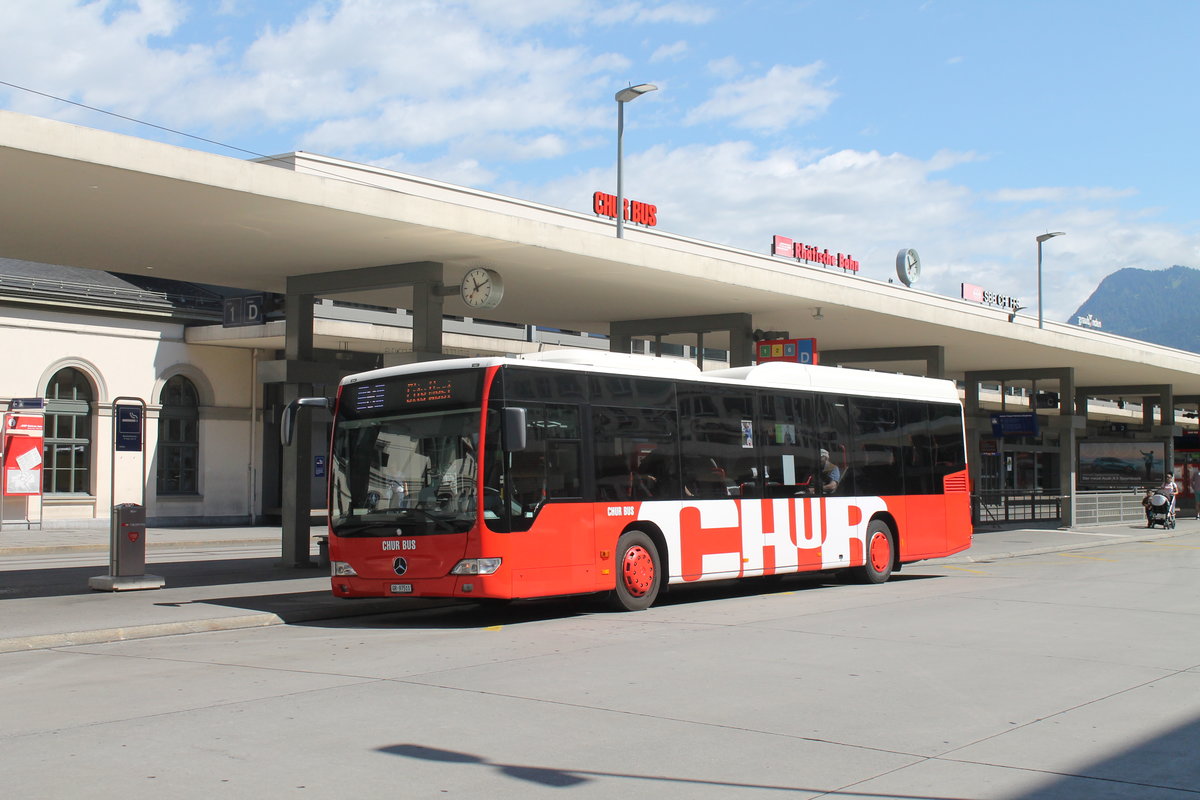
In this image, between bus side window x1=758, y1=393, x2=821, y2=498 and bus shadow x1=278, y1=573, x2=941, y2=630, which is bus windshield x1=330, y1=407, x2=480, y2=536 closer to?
bus shadow x1=278, y1=573, x2=941, y2=630

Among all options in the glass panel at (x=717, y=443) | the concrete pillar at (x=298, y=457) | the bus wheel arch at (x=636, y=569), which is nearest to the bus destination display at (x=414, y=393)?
the bus wheel arch at (x=636, y=569)

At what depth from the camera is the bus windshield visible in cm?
1331

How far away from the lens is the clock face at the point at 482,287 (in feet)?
59.6

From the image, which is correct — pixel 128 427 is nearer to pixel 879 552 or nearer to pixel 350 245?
pixel 350 245

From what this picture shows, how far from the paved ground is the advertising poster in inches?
587

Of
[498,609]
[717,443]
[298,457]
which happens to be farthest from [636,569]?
[298,457]

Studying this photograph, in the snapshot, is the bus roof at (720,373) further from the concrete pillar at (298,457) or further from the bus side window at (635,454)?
the concrete pillar at (298,457)

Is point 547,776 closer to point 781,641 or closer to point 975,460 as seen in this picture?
point 781,641

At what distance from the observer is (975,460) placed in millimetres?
38750

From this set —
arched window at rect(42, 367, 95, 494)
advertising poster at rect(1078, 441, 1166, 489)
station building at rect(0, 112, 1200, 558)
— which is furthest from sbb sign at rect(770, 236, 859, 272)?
arched window at rect(42, 367, 95, 494)

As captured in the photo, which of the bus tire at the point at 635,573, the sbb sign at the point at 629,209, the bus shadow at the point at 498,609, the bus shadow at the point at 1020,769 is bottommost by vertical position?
the bus shadow at the point at 498,609

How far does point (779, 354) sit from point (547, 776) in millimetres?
18628

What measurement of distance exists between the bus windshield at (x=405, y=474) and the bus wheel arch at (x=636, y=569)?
2.24 meters

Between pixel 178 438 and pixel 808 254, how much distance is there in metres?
27.3
